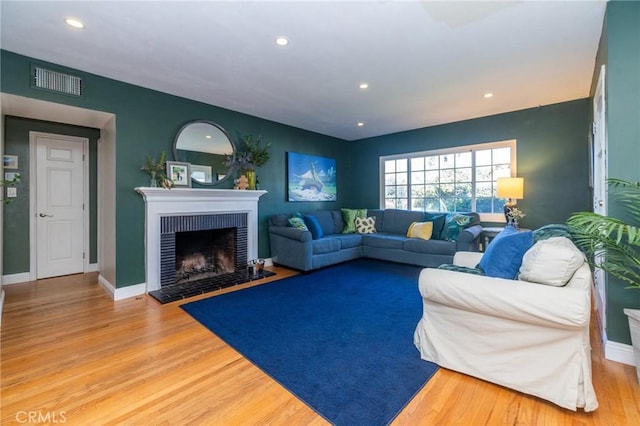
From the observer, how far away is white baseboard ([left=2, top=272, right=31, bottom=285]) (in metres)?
3.84

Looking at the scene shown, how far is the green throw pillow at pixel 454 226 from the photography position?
178 inches

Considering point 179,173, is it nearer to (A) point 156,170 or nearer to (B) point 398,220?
(A) point 156,170

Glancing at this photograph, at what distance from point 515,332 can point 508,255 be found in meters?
0.48

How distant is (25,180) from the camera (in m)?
3.99

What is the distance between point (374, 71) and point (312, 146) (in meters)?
2.86

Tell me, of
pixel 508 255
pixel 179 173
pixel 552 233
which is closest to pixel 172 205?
pixel 179 173

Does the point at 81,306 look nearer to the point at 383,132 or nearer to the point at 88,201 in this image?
the point at 88,201

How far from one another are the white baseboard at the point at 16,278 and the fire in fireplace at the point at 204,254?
2.06 meters

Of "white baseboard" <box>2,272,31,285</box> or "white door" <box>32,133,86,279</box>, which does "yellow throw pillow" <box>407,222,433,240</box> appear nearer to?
"white door" <box>32,133,86,279</box>

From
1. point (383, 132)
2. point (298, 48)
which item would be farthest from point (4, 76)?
point (383, 132)

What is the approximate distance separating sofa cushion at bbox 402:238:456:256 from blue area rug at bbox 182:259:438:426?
27.8 inches

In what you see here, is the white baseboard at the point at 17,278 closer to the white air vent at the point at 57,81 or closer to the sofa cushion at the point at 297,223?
the white air vent at the point at 57,81

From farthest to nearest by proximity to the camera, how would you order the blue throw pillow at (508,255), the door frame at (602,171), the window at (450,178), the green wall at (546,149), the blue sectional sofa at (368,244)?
1. the window at (450,178)
2. the blue sectional sofa at (368,244)
3. the green wall at (546,149)
4. the door frame at (602,171)
5. the blue throw pillow at (508,255)

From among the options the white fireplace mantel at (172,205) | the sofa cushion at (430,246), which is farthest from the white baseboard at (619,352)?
the white fireplace mantel at (172,205)
